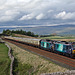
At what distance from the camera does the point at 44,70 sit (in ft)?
76.6

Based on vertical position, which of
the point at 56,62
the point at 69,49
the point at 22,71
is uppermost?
the point at 69,49

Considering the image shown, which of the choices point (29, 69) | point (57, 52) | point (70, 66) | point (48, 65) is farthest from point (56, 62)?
point (57, 52)

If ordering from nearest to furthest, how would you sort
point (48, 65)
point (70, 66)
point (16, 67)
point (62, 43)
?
point (70, 66) → point (48, 65) → point (16, 67) → point (62, 43)

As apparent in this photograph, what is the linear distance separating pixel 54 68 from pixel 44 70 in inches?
77.8

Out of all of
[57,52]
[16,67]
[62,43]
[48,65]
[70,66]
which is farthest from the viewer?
[57,52]

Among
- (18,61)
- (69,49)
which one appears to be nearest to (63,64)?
(69,49)

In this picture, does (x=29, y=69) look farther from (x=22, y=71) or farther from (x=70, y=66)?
(x=70, y=66)

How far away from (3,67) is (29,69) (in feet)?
21.2

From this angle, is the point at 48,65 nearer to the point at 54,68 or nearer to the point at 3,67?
the point at 54,68

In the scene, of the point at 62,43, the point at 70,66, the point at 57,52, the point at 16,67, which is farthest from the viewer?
the point at 57,52

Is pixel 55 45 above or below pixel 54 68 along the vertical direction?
above

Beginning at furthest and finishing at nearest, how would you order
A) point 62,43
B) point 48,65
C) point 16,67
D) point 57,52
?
1. point 57,52
2. point 62,43
3. point 16,67
4. point 48,65

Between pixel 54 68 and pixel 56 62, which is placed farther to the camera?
pixel 56 62

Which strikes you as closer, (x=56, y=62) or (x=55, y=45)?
(x=56, y=62)
